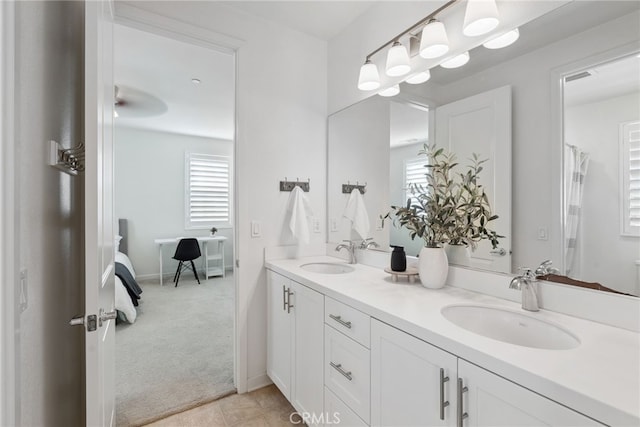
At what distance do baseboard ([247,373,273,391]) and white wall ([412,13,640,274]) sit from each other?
180 cm

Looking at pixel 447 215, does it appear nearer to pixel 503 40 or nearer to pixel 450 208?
pixel 450 208

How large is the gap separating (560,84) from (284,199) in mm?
1689

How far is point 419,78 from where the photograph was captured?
1.73 meters

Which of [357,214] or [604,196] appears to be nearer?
[604,196]

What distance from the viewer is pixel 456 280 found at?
1.51 meters

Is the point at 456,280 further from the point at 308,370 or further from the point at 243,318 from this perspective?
the point at 243,318

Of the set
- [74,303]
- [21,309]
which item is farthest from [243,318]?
[21,309]

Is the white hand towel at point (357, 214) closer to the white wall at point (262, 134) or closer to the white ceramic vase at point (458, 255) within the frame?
the white wall at point (262, 134)

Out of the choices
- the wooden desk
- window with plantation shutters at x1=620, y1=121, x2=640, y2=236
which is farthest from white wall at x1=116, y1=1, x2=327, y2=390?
the wooden desk

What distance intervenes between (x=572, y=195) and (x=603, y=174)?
0.37 ft

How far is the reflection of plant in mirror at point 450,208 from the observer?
55.5 inches

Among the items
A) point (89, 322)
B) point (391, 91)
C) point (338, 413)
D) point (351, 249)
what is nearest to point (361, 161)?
point (391, 91)

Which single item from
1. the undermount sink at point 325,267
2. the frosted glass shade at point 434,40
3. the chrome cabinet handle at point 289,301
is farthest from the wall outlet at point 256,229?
the frosted glass shade at point 434,40

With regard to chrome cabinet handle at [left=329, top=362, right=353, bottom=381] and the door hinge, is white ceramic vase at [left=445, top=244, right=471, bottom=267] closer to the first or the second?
chrome cabinet handle at [left=329, top=362, right=353, bottom=381]
